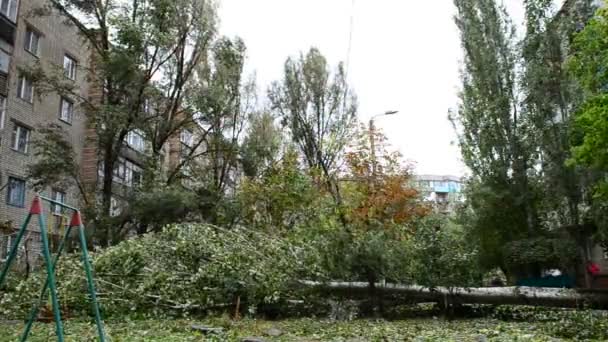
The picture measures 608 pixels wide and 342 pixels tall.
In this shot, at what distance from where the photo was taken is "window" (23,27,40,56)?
19516 millimetres

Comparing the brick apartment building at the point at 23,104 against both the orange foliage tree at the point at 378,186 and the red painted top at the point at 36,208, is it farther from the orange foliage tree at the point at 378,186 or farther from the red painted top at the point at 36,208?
the red painted top at the point at 36,208

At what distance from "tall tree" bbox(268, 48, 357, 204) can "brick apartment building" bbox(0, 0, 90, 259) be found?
9.49 metres

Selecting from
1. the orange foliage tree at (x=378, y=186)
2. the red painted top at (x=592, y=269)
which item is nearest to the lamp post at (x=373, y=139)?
→ the orange foliage tree at (x=378, y=186)

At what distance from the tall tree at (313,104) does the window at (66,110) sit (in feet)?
30.9

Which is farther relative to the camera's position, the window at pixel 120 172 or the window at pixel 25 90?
the window at pixel 120 172

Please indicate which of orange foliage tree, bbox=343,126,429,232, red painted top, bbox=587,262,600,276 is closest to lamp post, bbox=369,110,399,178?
orange foliage tree, bbox=343,126,429,232

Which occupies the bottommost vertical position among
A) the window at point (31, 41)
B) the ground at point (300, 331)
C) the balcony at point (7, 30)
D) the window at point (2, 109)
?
the ground at point (300, 331)

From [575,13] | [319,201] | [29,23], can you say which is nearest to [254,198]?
[319,201]

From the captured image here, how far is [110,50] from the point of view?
1602 centimetres

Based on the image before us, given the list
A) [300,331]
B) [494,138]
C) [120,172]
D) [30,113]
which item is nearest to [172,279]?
[300,331]

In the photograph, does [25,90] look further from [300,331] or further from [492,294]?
[492,294]

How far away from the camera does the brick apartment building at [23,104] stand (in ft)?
57.6

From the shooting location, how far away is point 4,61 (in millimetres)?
17625

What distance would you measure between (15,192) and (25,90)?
13.7 feet
